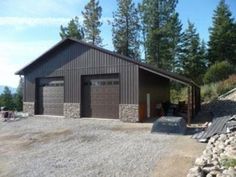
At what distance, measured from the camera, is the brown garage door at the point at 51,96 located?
1981 centimetres

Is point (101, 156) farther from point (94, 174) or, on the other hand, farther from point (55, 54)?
point (55, 54)

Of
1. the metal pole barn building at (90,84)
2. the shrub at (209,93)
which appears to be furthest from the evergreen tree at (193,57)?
the metal pole barn building at (90,84)

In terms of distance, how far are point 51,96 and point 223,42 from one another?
83.3ft

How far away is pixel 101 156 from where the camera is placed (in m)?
8.94

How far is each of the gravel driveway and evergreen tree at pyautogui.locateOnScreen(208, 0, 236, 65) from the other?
2566 cm

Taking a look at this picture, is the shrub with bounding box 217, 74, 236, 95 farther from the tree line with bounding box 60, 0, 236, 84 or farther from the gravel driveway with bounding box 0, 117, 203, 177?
the gravel driveway with bounding box 0, 117, 203, 177

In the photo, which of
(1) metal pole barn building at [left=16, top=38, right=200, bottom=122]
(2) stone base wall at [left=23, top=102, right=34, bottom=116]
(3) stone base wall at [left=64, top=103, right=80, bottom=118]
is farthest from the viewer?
(2) stone base wall at [left=23, top=102, right=34, bottom=116]

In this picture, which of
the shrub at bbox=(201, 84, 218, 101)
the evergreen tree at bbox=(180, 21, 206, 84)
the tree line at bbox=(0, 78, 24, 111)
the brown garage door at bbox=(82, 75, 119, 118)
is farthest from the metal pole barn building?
the evergreen tree at bbox=(180, 21, 206, 84)

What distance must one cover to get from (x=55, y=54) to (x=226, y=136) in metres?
13.5

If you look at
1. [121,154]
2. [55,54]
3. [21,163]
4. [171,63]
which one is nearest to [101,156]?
[121,154]

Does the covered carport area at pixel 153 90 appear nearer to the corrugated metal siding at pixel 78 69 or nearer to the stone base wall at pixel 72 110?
the corrugated metal siding at pixel 78 69

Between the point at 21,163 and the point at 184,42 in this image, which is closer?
the point at 21,163

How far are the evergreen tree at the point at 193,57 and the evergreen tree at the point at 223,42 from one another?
3.62ft

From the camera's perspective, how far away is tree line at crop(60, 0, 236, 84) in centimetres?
3725
